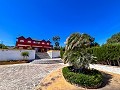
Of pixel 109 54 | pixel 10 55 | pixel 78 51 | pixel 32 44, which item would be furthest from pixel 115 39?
pixel 78 51

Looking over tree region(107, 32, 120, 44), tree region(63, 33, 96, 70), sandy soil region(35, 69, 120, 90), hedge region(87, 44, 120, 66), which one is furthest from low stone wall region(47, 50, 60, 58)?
sandy soil region(35, 69, 120, 90)

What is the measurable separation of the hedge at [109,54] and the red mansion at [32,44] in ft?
98.2

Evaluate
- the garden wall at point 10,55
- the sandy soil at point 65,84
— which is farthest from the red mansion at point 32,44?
the sandy soil at point 65,84

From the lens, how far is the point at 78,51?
1305cm

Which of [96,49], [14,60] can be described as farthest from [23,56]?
[96,49]

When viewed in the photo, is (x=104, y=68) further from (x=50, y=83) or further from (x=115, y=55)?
(x=50, y=83)

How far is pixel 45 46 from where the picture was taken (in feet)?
170

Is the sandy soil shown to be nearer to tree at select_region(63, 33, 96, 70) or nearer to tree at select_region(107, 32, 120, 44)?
tree at select_region(63, 33, 96, 70)

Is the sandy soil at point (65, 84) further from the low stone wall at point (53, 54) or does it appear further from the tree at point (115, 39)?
the tree at point (115, 39)

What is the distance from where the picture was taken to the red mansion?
4481 cm

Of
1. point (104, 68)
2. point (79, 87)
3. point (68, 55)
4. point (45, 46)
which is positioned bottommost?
point (79, 87)

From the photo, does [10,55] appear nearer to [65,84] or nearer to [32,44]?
[65,84]

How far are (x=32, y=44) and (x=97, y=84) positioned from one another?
39774 millimetres

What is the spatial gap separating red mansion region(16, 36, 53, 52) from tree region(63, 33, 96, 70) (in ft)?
107
